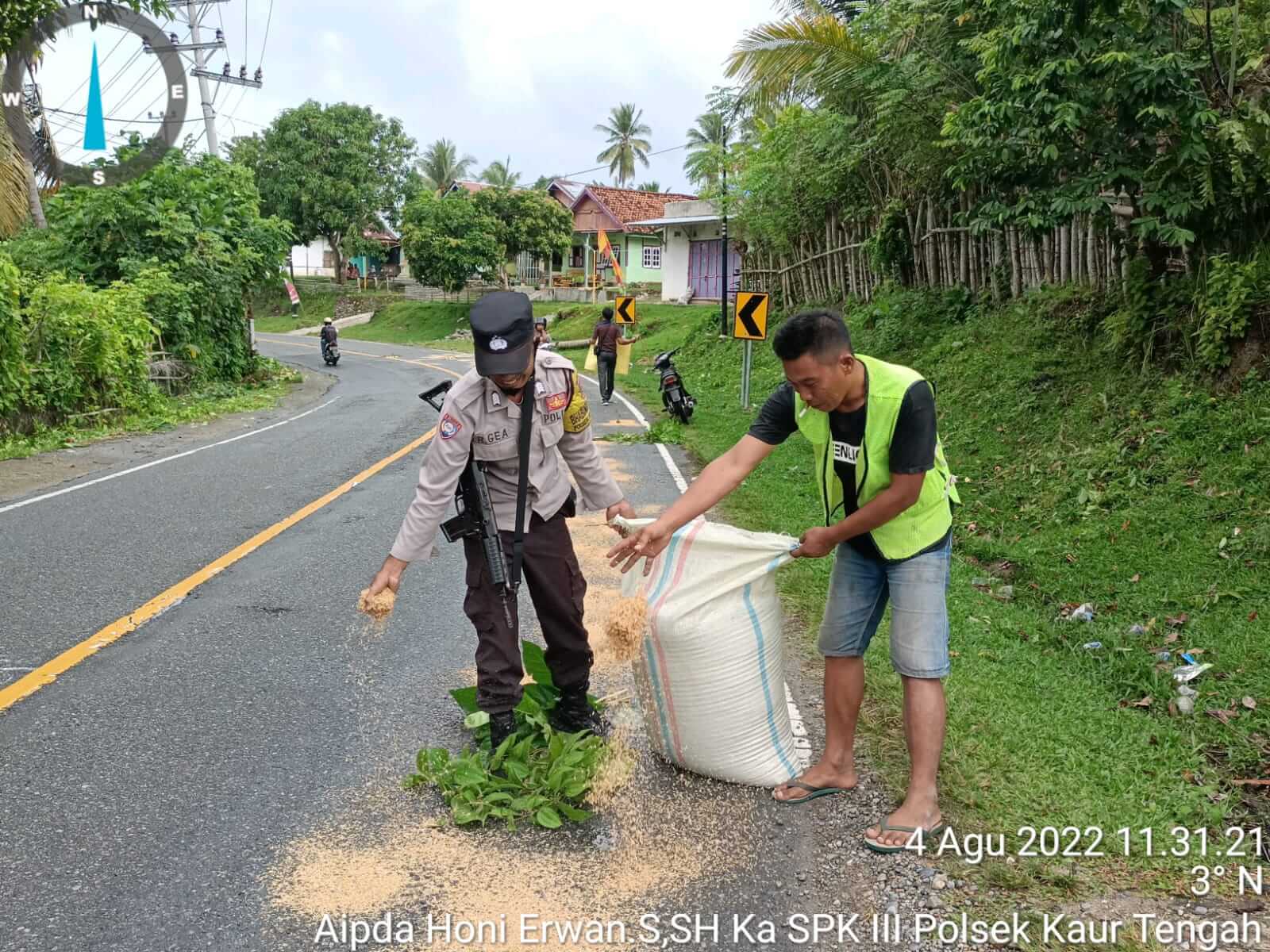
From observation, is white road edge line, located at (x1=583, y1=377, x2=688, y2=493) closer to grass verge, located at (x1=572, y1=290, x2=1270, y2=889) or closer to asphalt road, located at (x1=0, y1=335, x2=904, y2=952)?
grass verge, located at (x1=572, y1=290, x2=1270, y2=889)

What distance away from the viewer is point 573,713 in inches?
156

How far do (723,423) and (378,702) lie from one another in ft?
34.5

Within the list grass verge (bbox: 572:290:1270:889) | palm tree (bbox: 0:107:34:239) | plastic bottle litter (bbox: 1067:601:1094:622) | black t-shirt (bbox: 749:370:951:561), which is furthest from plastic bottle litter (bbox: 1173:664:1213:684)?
palm tree (bbox: 0:107:34:239)

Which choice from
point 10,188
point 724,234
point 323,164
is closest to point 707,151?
point 724,234

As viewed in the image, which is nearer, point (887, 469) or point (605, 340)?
point (887, 469)

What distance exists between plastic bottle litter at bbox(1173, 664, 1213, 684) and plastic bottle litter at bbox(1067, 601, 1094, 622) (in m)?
0.83

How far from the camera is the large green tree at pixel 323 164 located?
49219 mm

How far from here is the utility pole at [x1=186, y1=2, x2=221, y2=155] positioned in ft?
87.4

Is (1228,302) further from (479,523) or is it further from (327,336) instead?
(327,336)

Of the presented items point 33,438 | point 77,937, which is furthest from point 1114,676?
point 33,438

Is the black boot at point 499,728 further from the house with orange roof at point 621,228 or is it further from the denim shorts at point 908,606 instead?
the house with orange roof at point 621,228

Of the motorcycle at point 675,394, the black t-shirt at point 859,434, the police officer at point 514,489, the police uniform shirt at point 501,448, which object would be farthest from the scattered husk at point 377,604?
the motorcycle at point 675,394

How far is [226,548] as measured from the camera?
7.25m

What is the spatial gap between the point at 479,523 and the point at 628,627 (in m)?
0.65
